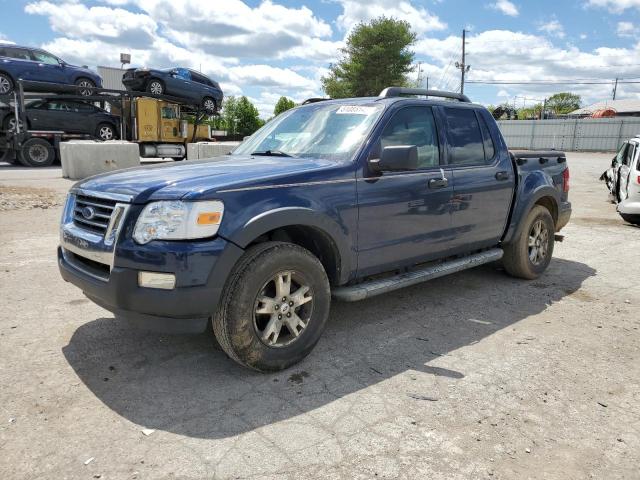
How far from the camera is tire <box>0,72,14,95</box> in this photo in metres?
16.2

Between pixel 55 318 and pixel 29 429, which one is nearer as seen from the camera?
pixel 29 429

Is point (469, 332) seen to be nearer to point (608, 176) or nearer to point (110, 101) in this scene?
point (608, 176)

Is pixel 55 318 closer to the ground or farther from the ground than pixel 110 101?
closer to the ground

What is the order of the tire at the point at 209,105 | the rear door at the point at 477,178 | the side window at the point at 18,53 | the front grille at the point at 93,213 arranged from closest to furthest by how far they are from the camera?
1. the front grille at the point at 93,213
2. the rear door at the point at 477,178
3. the side window at the point at 18,53
4. the tire at the point at 209,105

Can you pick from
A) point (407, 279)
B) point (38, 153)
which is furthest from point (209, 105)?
point (407, 279)

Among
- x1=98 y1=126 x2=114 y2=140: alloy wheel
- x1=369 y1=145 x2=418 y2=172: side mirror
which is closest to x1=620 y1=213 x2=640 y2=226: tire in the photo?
x1=369 y1=145 x2=418 y2=172: side mirror

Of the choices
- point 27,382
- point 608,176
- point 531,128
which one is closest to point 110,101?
point 608,176

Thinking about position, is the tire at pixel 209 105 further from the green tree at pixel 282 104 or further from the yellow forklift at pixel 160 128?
the green tree at pixel 282 104

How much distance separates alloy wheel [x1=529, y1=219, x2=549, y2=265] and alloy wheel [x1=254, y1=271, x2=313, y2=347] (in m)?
3.18

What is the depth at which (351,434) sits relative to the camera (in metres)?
2.75

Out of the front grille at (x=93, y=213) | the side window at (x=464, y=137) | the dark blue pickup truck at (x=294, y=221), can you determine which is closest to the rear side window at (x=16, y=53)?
the dark blue pickup truck at (x=294, y=221)

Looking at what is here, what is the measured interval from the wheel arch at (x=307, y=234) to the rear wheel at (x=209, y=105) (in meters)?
17.5

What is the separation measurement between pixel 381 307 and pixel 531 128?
A: 4325 centimetres

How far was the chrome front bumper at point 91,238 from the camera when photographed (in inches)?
121
